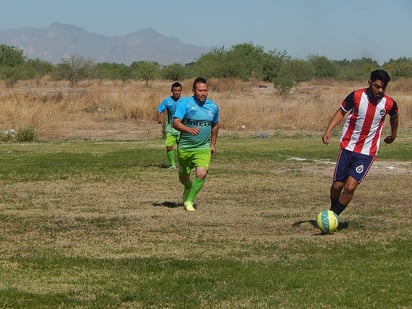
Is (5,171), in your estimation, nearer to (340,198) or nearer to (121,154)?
(121,154)

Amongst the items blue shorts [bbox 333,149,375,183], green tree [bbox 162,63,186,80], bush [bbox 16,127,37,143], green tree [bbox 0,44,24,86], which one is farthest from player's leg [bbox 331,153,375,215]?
green tree [bbox 0,44,24,86]

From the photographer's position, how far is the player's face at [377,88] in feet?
37.2

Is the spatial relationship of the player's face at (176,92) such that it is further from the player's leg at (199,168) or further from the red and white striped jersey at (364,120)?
the red and white striped jersey at (364,120)

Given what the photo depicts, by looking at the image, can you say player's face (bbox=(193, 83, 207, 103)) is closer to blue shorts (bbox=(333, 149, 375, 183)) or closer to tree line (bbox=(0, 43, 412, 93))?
blue shorts (bbox=(333, 149, 375, 183))

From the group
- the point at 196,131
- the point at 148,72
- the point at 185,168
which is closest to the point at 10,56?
the point at 148,72

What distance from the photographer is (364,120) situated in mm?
11625

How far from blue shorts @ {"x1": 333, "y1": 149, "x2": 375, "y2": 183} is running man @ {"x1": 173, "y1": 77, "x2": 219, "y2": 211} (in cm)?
257

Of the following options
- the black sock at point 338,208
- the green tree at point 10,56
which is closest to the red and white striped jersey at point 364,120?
the black sock at point 338,208

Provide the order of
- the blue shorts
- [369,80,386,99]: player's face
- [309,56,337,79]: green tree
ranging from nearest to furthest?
[369,80,386,99]: player's face, the blue shorts, [309,56,337,79]: green tree

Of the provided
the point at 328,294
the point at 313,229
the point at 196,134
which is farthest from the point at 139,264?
the point at 196,134

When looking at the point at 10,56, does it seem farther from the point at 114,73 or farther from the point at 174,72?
the point at 174,72

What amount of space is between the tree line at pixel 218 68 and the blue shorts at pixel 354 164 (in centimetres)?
4203

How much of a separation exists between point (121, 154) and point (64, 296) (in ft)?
54.8

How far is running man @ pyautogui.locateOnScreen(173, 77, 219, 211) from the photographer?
13539 millimetres
